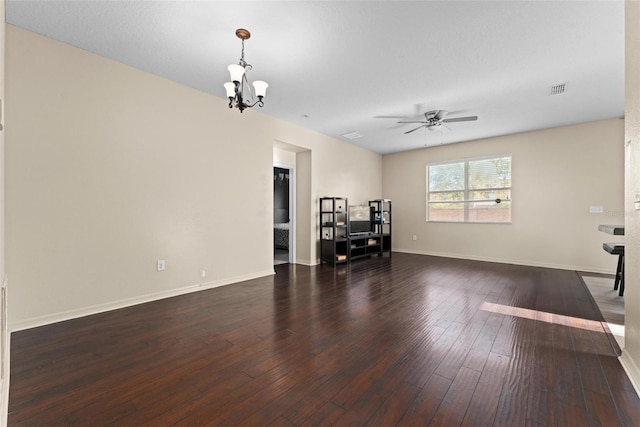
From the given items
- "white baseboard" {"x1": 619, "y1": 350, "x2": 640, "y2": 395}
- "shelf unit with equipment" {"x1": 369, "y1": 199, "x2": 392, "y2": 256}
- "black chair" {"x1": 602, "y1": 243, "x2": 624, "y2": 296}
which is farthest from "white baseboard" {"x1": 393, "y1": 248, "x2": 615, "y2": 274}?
"white baseboard" {"x1": 619, "y1": 350, "x2": 640, "y2": 395}

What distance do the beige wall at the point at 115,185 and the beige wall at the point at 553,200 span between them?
4853 mm

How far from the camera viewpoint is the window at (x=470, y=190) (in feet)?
19.7

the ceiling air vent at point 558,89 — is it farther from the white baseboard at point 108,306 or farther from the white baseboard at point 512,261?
the white baseboard at point 108,306

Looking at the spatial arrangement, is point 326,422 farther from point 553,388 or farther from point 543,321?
point 543,321

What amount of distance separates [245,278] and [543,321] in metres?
3.80

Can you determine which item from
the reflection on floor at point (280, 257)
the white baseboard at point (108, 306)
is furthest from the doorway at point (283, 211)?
the white baseboard at point (108, 306)

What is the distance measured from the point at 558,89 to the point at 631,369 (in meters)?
3.47

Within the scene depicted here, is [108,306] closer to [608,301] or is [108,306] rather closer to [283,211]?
[283,211]

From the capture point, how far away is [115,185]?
3.07 meters

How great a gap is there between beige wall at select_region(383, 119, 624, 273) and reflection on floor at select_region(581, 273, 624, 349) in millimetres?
749

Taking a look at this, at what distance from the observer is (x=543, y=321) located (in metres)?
2.77

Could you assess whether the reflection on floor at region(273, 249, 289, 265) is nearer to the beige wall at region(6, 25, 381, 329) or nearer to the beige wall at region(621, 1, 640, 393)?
the beige wall at region(6, 25, 381, 329)

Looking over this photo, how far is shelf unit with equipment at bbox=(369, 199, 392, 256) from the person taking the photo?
22.8ft

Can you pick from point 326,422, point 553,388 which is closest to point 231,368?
point 326,422
